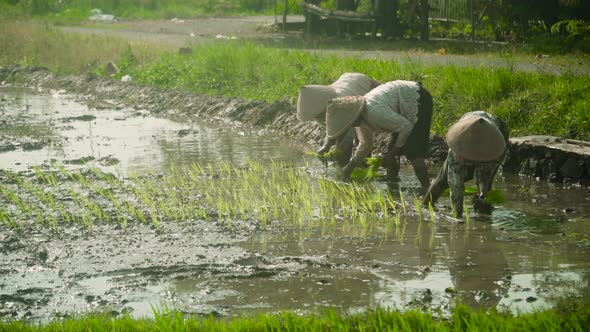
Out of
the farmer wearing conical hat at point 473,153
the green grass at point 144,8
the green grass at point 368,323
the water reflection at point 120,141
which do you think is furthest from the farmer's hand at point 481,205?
the green grass at point 144,8

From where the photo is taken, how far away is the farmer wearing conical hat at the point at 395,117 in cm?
805

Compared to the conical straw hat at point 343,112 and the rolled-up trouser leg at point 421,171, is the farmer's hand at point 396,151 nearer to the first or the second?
the rolled-up trouser leg at point 421,171

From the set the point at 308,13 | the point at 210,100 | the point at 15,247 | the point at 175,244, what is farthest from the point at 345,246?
the point at 308,13

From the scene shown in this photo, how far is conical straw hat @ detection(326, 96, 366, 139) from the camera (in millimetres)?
8023

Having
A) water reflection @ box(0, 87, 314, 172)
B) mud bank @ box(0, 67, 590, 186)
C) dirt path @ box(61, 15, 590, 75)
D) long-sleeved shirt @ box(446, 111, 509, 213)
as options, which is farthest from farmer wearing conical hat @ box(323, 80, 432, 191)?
dirt path @ box(61, 15, 590, 75)

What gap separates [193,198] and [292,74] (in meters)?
6.10

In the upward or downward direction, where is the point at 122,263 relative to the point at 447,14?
downward

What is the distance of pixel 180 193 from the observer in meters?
8.81

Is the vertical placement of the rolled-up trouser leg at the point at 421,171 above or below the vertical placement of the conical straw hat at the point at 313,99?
below

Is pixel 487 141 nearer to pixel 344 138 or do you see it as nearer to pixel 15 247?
pixel 344 138

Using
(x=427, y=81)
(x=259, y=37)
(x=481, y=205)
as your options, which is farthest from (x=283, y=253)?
(x=259, y=37)

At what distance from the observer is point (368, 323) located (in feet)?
14.8

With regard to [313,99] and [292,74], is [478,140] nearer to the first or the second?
[313,99]

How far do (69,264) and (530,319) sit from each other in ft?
11.2
